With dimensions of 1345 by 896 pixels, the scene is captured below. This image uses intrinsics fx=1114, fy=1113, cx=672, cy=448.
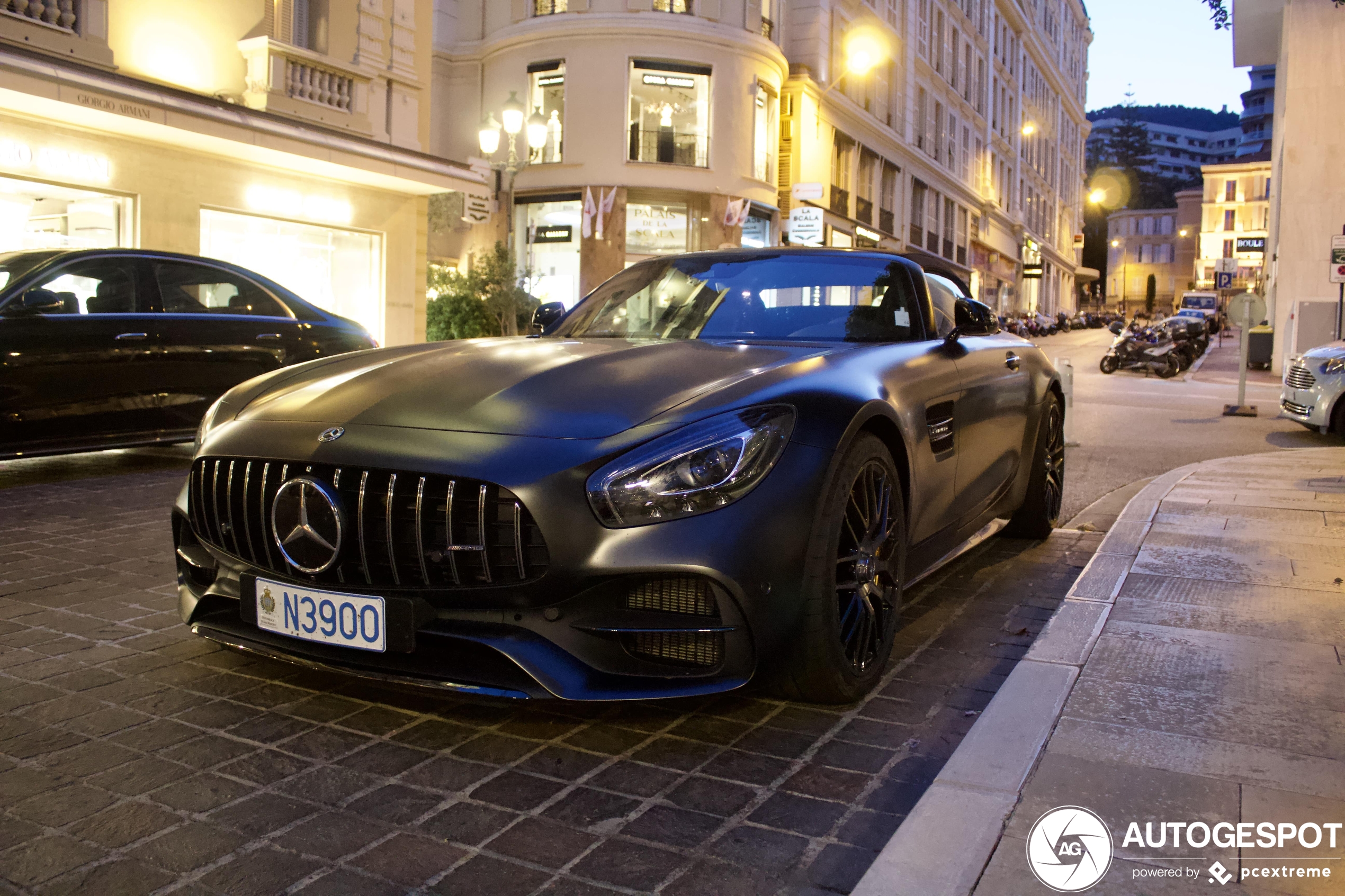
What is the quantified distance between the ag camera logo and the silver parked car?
1144 centimetres

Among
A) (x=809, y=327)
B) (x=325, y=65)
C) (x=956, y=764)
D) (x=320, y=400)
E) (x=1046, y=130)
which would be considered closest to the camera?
(x=956, y=764)

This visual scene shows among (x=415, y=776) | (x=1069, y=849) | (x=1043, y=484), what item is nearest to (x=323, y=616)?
(x=415, y=776)

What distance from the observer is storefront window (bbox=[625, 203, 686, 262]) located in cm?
2758

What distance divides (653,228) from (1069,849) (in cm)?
2630

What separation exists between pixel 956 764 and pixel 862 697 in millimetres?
643

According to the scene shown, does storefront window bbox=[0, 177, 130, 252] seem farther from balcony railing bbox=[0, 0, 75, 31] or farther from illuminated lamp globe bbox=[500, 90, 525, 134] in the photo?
illuminated lamp globe bbox=[500, 90, 525, 134]

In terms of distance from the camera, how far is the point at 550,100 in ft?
92.8

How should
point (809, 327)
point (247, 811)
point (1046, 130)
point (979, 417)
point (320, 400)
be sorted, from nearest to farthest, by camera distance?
point (247, 811) < point (320, 400) < point (809, 327) < point (979, 417) < point (1046, 130)

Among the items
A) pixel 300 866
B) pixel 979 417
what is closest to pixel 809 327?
pixel 979 417

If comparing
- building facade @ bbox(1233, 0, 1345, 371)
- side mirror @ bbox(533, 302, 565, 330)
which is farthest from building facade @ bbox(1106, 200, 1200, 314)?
side mirror @ bbox(533, 302, 565, 330)

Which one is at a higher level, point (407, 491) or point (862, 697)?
point (407, 491)

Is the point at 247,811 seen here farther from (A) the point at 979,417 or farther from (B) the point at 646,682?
(A) the point at 979,417

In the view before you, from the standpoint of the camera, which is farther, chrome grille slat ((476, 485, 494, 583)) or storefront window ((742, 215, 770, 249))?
storefront window ((742, 215, 770, 249))

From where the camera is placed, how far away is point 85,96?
11.3 m
